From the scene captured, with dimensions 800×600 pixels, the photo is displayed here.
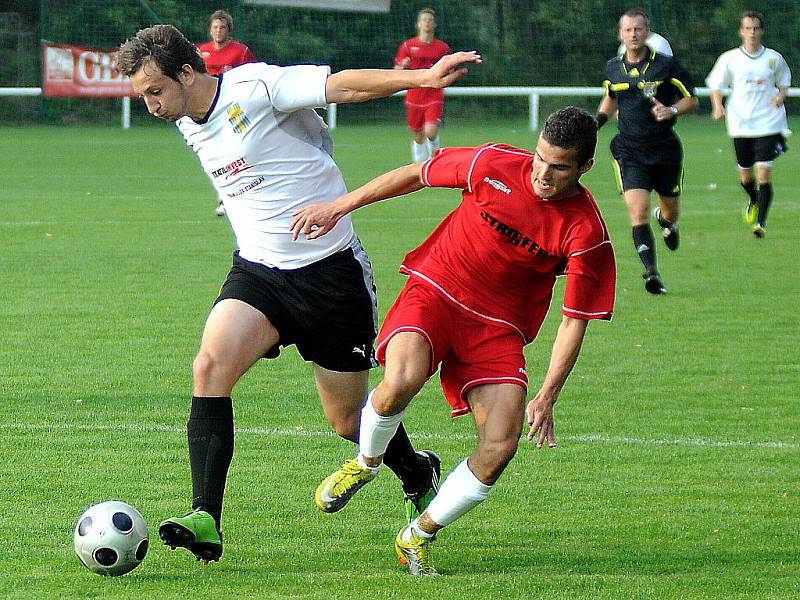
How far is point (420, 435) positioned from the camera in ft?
23.2

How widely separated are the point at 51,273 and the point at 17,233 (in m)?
2.71

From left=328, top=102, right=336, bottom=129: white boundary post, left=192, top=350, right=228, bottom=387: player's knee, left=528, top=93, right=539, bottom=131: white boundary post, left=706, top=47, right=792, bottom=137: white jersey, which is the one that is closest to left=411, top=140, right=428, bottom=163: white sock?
left=706, top=47, right=792, bottom=137: white jersey

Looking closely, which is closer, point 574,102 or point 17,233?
point 17,233

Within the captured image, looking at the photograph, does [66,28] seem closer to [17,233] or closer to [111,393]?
[17,233]

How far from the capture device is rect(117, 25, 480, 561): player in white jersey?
507 cm

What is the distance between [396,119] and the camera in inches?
1282

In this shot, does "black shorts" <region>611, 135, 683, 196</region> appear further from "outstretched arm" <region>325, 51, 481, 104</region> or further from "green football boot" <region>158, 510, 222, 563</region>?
"green football boot" <region>158, 510, 222, 563</region>

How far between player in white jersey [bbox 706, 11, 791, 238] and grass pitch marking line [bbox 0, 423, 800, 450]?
841 cm

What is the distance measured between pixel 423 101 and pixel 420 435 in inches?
584

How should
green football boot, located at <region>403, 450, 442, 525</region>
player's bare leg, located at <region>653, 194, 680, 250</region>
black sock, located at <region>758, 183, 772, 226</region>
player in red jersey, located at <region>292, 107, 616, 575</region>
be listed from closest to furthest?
player in red jersey, located at <region>292, 107, 616, 575</region> < green football boot, located at <region>403, 450, 442, 525</region> < player's bare leg, located at <region>653, 194, 680, 250</region> < black sock, located at <region>758, 183, 772, 226</region>

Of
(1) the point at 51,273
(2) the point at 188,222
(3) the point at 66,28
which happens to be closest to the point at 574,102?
(3) the point at 66,28

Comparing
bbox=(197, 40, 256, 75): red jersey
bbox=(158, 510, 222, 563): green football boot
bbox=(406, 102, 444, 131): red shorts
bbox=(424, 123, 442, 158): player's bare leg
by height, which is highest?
bbox=(197, 40, 256, 75): red jersey

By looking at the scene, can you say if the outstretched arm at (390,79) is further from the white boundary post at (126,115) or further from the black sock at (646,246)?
the white boundary post at (126,115)

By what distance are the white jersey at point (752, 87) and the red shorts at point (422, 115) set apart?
243 inches
